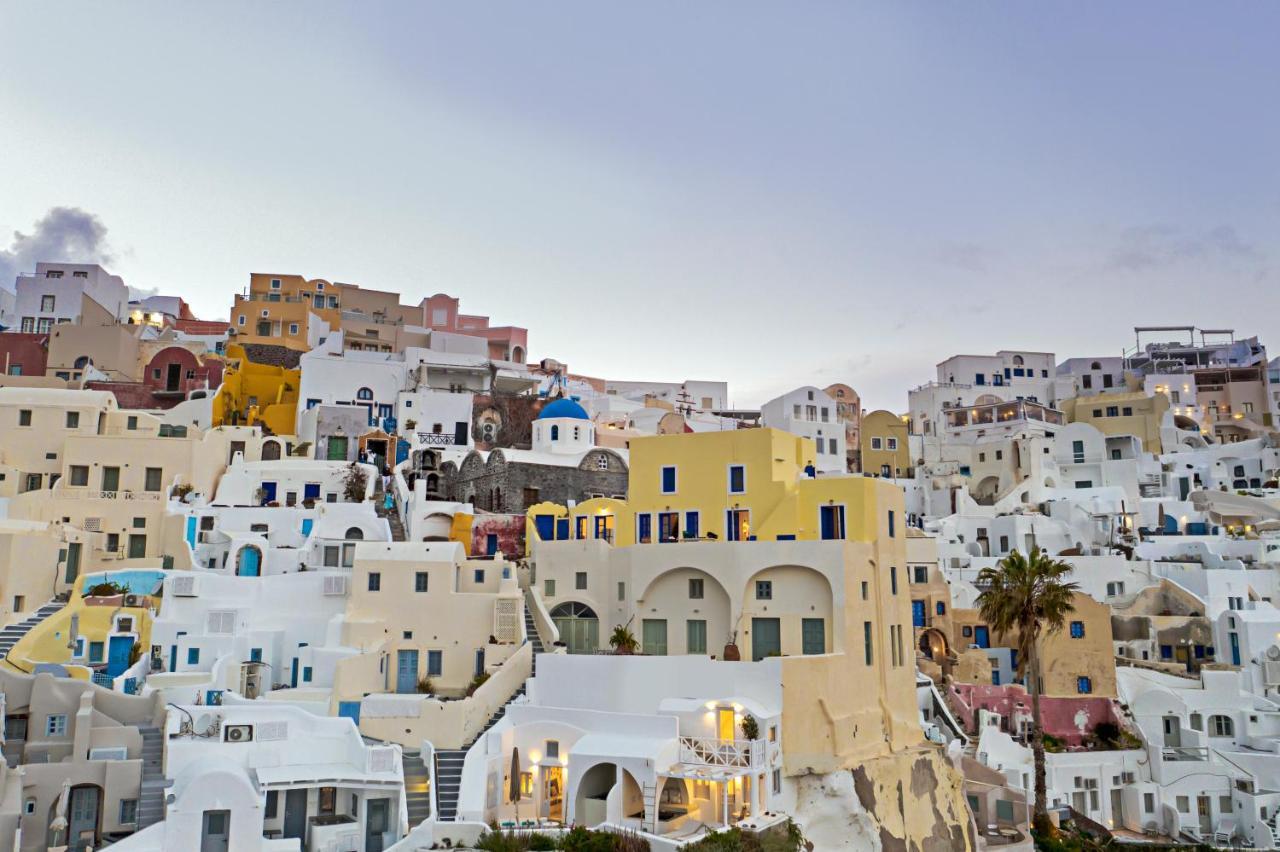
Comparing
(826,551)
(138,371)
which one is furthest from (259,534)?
(138,371)

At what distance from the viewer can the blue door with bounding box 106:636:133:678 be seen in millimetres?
31177

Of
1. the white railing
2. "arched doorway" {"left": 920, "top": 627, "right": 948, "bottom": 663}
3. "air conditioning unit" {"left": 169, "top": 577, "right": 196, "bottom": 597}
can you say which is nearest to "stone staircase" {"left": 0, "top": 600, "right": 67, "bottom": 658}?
"air conditioning unit" {"left": 169, "top": 577, "right": 196, "bottom": 597}

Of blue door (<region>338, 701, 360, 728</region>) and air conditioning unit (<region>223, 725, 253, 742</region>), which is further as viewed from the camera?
blue door (<region>338, 701, 360, 728</region>)

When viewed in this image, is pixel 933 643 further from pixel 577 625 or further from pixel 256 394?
pixel 256 394

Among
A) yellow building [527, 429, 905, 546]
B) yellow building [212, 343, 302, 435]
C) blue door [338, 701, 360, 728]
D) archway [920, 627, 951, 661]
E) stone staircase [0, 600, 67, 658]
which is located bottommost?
blue door [338, 701, 360, 728]

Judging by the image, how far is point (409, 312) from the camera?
71.9 meters

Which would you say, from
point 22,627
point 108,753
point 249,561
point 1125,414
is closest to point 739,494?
point 249,561

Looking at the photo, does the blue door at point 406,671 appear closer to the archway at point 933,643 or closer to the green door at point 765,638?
the green door at point 765,638

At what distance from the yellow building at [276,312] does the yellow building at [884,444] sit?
3650 centimetres

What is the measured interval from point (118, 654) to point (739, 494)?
1956 cm

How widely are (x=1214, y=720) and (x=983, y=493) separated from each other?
23587 millimetres

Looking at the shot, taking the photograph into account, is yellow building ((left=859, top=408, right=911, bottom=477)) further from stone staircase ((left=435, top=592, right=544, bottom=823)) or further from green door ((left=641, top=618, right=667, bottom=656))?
stone staircase ((left=435, top=592, right=544, bottom=823))

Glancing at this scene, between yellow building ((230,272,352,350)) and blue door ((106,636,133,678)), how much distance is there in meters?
30.6

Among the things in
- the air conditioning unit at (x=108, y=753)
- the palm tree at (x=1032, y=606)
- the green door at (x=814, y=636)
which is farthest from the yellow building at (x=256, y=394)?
the palm tree at (x=1032, y=606)
